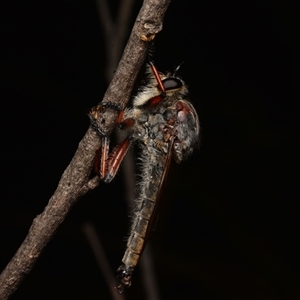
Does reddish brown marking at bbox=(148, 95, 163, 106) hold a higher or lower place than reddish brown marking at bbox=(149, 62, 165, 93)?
lower

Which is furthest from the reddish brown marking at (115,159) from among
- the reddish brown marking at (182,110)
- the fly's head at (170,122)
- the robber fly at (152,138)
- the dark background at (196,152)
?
the dark background at (196,152)

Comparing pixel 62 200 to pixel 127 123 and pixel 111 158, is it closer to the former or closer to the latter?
pixel 111 158

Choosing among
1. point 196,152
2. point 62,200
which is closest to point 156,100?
point 62,200

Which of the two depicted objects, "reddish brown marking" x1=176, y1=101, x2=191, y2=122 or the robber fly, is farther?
"reddish brown marking" x1=176, y1=101, x2=191, y2=122

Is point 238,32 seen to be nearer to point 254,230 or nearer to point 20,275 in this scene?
point 254,230

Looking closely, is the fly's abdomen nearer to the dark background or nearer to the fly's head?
the fly's head

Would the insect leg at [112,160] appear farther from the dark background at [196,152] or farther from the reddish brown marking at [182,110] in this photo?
the dark background at [196,152]

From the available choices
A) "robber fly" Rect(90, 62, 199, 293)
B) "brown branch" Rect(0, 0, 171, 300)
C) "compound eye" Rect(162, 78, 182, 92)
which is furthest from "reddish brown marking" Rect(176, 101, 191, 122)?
"brown branch" Rect(0, 0, 171, 300)

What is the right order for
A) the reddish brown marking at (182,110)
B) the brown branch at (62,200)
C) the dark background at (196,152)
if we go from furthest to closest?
the dark background at (196,152), the reddish brown marking at (182,110), the brown branch at (62,200)
